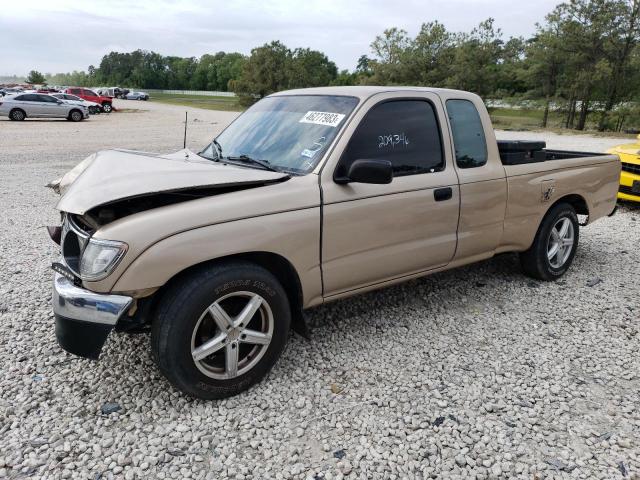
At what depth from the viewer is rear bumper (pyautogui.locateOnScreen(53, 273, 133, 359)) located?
103 inches

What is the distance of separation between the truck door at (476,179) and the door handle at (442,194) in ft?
0.47

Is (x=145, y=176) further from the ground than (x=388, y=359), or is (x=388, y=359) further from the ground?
(x=145, y=176)

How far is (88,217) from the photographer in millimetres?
2832

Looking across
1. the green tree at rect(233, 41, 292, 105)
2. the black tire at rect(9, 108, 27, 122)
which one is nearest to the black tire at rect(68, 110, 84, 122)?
the black tire at rect(9, 108, 27, 122)

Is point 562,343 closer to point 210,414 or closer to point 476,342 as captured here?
point 476,342

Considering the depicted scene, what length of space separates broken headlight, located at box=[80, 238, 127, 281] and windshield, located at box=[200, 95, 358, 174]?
1.25 m

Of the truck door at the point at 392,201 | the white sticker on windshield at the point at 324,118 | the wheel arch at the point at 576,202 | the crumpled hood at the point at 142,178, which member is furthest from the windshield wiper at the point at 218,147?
the wheel arch at the point at 576,202

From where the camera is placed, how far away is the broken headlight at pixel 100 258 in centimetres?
259

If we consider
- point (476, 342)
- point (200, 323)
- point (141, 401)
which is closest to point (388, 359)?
point (476, 342)

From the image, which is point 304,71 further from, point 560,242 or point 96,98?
point 560,242

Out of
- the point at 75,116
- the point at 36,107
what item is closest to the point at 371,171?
the point at 36,107

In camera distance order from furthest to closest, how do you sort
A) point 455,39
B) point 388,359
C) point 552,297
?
1. point 455,39
2. point 552,297
3. point 388,359

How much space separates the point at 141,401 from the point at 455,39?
45.0 metres

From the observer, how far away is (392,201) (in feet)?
11.6
